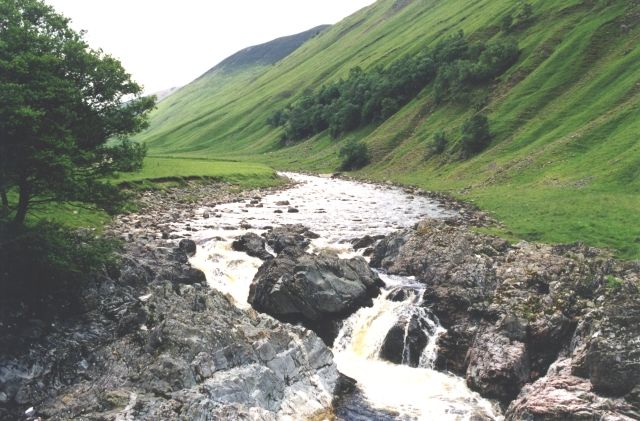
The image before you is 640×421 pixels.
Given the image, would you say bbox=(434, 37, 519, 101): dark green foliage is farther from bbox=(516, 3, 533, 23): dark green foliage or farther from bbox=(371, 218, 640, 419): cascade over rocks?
bbox=(371, 218, 640, 419): cascade over rocks

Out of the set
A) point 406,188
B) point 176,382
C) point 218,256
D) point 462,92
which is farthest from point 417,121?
point 176,382

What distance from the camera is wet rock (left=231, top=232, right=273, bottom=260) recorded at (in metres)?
43.3

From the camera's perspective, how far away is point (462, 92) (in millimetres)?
123750

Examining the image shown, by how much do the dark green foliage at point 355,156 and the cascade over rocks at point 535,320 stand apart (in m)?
81.6

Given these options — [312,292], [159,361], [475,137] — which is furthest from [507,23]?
[159,361]

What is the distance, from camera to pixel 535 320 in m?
27.1

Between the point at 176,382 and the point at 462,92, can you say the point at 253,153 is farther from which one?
the point at 176,382

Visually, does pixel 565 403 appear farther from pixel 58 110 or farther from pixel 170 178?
pixel 170 178

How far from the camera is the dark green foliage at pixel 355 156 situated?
121 meters

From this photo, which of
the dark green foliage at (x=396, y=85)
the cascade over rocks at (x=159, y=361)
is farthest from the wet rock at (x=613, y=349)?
the dark green foliage at (x=396, y=85)

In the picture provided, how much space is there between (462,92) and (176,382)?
118 m

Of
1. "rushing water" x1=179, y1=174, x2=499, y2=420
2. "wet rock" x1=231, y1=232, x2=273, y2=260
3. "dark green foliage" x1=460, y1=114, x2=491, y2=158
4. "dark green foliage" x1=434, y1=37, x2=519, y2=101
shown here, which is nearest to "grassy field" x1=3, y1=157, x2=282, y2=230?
"rushing water" x1=179, y1=174, x2=499, y2=420

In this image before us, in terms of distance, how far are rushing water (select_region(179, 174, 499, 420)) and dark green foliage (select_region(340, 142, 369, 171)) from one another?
141 ft

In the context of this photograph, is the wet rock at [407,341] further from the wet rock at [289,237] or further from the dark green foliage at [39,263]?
the dark green foliage at [39,263]
